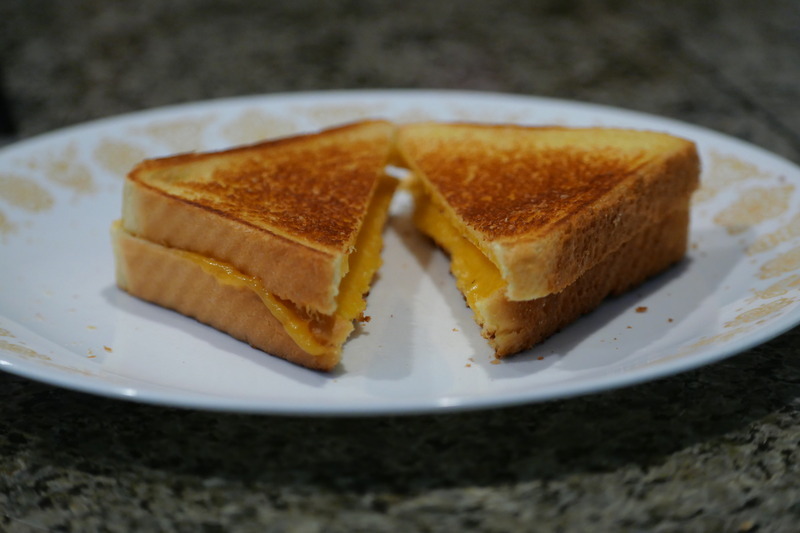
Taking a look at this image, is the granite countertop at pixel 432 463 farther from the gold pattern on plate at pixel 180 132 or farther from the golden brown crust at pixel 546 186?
the gold pattern on plate at pixel 180 132

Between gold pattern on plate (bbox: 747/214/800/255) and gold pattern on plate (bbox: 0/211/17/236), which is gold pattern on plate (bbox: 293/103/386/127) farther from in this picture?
gold pattern on plate (bbox: 747/214/800/255)

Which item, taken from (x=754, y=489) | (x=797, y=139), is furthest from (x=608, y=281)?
(x=797, y=139)

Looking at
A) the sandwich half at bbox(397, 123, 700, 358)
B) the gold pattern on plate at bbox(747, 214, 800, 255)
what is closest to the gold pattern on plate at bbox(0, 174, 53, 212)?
the sandwich half at bbox(397, 123, 700, 358)

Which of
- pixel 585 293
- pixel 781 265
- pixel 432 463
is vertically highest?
pixel 781 265

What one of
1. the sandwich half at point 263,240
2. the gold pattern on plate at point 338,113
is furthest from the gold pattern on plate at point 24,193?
the gold pattern on plate at point 338,113

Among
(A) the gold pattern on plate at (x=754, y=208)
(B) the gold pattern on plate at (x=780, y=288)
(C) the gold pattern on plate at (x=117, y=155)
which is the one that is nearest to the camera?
→ (B) the gold pattern on plate at (x=780, y=288)

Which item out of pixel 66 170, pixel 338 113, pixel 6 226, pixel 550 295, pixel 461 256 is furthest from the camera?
pixel 338 113

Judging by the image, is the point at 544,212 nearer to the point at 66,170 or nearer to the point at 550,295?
the point at 550,295

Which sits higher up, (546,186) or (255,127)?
(546,186)

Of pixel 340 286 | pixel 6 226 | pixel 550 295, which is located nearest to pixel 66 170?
pixel 6 226
